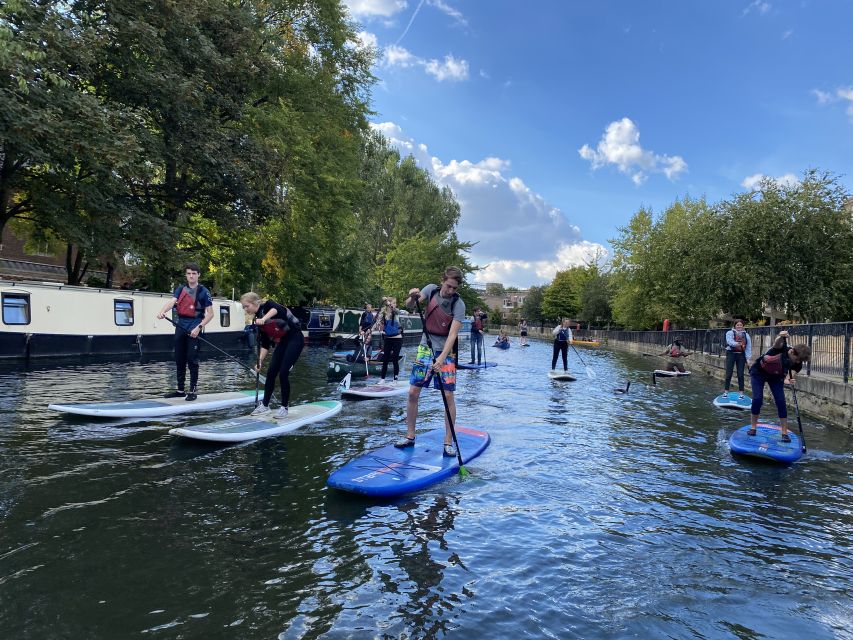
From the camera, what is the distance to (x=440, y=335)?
7250 mm

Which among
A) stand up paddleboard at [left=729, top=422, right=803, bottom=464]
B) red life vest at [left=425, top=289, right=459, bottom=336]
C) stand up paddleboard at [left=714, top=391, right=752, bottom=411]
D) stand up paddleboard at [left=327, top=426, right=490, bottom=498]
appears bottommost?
stand up paddleboard at [left=714, top=391, right=752, bottom=411]

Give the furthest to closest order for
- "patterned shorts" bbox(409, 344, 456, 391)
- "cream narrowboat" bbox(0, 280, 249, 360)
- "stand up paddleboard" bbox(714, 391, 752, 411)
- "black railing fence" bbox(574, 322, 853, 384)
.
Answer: "cream narrowboat" bbox(0, 280, 249, 360)
"stand up paddleboard" bbox(714, 391, 752, 411)
"black railing fence" bbox(574, 322, 853, 384)
"patterned shorts" bbox(409, 344, 456, 391)

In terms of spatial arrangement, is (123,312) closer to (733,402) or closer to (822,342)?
(733,402)

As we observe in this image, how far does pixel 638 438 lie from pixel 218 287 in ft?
96.2

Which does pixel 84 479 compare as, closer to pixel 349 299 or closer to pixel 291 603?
pixel 291 603

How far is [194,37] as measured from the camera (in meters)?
20.4

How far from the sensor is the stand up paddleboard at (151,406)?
8.79 m

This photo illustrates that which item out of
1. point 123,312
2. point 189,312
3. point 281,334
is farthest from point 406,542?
point 123,312

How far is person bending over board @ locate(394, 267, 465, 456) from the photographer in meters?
7.03

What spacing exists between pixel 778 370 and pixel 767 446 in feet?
4.39

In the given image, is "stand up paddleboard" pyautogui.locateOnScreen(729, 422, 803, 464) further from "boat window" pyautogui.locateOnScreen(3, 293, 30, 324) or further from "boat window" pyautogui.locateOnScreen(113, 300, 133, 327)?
"boat window" pyautogui.locateOnScreen(113, 300, 133, 327)

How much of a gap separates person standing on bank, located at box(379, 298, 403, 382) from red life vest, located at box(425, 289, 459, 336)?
6720 millimetres

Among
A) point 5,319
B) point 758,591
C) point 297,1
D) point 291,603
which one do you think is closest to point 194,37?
point 297,1

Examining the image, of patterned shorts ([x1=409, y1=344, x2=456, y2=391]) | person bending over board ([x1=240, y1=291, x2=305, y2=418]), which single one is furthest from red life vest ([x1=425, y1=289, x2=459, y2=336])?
person bending over board ([x1=240, y1=291, x2=305, y2=418])
